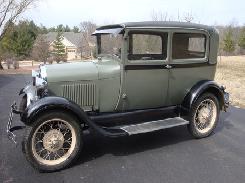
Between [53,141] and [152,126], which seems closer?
[53,141]

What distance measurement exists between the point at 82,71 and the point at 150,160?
5.75ft

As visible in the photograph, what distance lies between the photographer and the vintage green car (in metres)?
4.53

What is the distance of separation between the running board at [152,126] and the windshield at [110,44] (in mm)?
1207

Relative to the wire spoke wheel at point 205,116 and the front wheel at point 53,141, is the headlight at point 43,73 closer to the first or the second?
the front wheel at point 53,141

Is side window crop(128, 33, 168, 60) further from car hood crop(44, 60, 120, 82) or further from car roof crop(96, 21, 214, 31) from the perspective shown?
car hood crop(44, 60, 120, 82)

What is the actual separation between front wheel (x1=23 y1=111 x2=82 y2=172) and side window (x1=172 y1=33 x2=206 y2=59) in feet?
7.43

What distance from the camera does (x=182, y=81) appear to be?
584 centimetres

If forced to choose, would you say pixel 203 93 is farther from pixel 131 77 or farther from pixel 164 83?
pixel 131 77

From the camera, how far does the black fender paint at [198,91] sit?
575 cm

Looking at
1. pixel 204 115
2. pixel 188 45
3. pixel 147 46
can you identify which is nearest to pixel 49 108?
pixel 147 46

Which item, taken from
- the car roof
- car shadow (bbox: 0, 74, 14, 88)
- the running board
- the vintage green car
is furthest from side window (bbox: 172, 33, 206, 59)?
car shadow (bbox: 0, 74, 14, 88)

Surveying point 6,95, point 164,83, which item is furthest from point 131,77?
point 6,95

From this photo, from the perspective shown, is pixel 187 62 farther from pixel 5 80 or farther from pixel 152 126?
pixel 5 80

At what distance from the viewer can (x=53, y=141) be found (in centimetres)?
453
